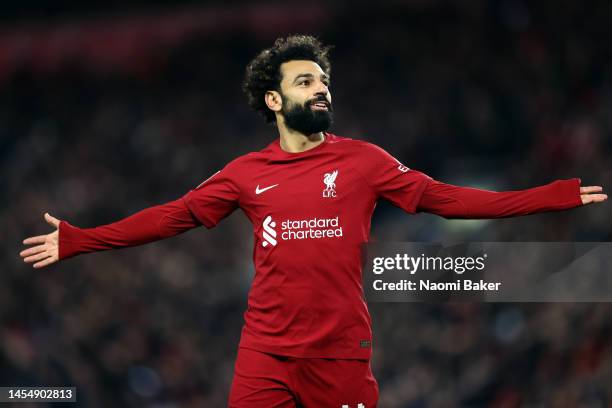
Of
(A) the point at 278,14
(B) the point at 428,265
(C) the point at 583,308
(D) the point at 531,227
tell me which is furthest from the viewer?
(A) the point at 278,14

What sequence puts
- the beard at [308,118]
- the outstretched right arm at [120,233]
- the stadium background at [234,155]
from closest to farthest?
the beard at [308,118] < the outstretched right arm at [120,233] < the stadium background at [234,155]

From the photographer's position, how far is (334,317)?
338 cm

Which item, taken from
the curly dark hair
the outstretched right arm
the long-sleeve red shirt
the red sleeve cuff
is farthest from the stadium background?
the red sleeve cuff

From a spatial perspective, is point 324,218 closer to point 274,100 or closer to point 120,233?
point 274,100

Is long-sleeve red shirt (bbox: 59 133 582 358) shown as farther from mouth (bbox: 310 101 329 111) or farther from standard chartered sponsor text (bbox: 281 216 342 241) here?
mouth (bbox: 310 101 329 111)

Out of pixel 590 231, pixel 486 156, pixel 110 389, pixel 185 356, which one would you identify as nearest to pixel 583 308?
pixel 590 231

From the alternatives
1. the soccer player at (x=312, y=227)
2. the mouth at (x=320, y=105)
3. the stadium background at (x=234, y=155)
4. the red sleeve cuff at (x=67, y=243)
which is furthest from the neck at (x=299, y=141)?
the stadium background at (x=234, y=155)

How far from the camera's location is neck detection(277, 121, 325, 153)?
12.0 feet

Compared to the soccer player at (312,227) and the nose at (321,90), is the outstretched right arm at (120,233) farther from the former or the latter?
the nose at (321,90)

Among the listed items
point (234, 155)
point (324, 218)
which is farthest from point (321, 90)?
point (234, 155)

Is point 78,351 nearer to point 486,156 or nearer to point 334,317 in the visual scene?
point 486,156

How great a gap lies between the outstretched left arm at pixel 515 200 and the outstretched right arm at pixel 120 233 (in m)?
1.02

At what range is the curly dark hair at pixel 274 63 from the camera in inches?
151

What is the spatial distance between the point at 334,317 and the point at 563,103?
4.85 metres
